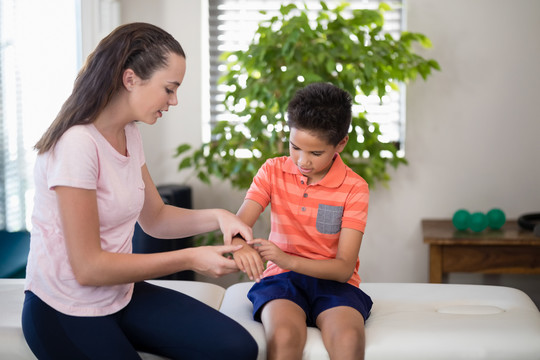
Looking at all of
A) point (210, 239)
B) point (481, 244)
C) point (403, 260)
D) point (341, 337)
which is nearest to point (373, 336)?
point (341, 337)

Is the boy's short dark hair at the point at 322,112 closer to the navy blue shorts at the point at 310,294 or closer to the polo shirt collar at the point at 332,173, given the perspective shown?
the polo shirt collar at the point at 332,173

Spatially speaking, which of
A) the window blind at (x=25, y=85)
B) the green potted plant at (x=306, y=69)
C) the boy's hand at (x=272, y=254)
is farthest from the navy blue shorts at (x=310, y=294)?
the window blind at (x=25, y=85)

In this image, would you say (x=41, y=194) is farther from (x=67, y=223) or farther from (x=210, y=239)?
(x=210, y=239)

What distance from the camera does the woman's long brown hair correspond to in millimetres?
1269

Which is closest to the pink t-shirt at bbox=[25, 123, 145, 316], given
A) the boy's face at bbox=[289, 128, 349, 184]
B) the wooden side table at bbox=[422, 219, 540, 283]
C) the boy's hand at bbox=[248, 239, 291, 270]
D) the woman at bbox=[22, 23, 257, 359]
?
the woman at bbox=[22, 23, 257, 359]

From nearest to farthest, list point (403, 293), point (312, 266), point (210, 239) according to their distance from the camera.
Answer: point (312, 266)
point (403, 293)
point (210, 239)

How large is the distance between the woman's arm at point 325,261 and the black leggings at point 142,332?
0.67 ft

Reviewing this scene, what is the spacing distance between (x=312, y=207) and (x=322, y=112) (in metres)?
0.28

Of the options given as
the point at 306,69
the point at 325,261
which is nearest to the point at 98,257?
the point at 325,261

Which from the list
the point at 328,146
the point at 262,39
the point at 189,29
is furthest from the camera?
the point at 189,29

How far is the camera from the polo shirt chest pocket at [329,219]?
1.66m

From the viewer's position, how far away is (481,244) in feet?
8.26

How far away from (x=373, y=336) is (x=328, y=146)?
53 centimetres

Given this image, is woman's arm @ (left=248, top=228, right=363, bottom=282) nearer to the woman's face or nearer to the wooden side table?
the woman's face
